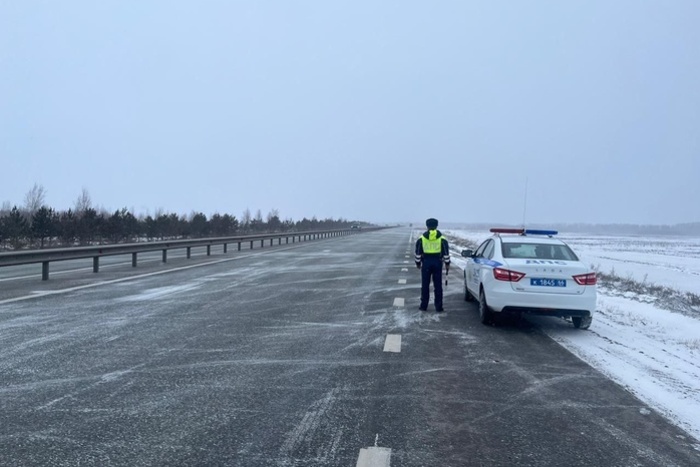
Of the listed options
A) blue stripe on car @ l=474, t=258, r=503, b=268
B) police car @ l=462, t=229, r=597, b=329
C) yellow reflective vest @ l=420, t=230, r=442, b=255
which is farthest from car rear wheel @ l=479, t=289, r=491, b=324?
yellow reflective vest @ l=420, t=230, r=442, b=255

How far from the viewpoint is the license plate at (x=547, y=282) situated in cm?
966

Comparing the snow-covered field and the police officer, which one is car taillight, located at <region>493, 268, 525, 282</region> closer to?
→ the snow-covered field

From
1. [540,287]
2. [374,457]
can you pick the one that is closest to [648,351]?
[540,287]

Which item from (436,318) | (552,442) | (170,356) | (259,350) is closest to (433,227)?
(436,318)

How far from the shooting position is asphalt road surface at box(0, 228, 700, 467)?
4.57 m

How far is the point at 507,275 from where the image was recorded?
9.80 meters

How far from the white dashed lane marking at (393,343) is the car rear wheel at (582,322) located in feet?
11.4

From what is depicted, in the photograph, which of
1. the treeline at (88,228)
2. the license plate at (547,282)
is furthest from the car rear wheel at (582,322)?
the treeline at (88,228)

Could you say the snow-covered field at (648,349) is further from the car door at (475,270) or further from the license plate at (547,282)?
the car door at (475,270)

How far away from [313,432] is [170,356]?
326 centimetres

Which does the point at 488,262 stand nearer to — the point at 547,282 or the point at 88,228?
the point at 547,282

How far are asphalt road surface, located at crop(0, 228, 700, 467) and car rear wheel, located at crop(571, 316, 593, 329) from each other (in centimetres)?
75

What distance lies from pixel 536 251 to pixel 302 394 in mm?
6217

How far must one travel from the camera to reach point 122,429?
490cm
